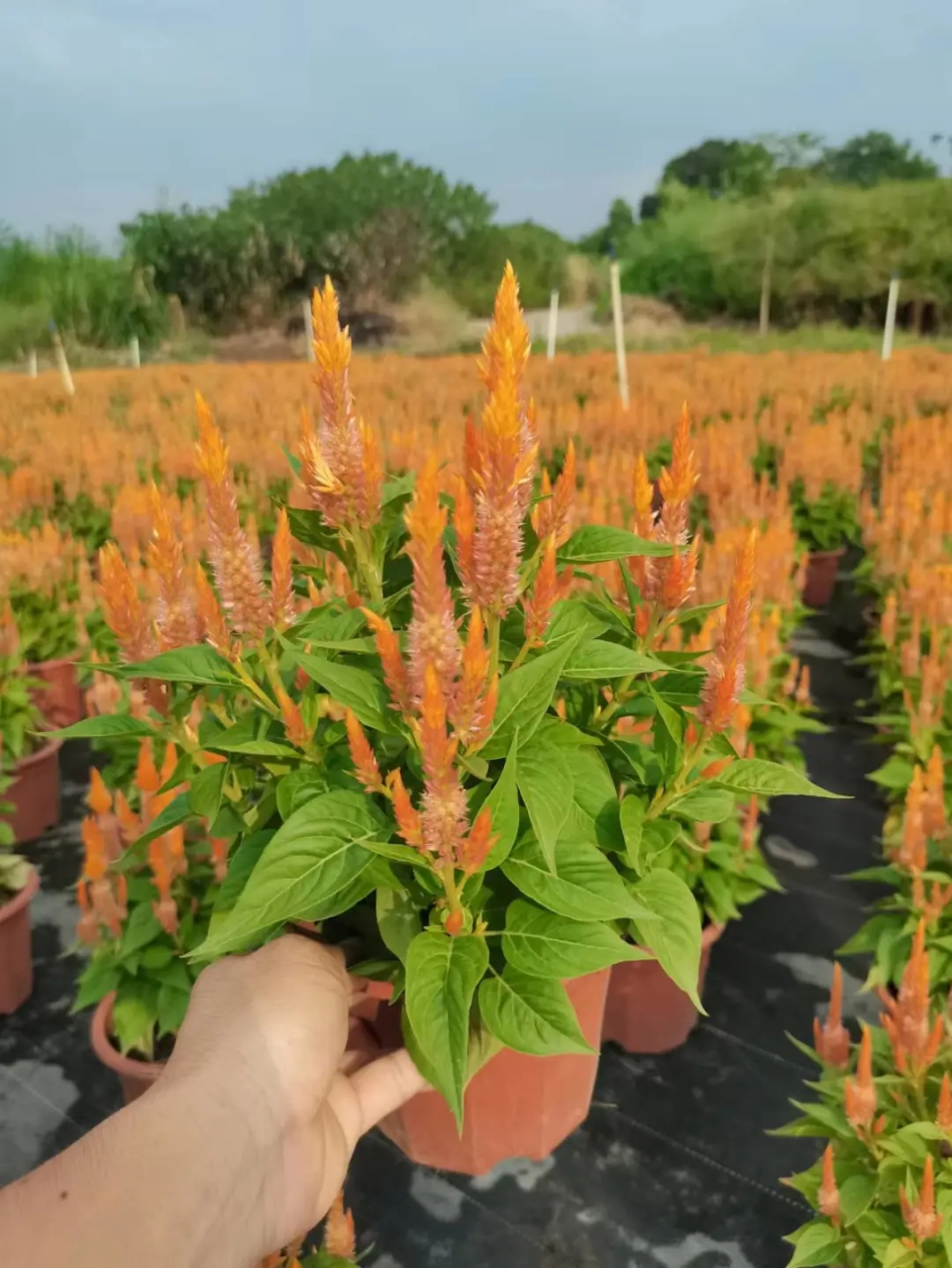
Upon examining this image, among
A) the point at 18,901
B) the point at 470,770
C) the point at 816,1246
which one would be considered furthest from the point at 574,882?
the point at 18,901

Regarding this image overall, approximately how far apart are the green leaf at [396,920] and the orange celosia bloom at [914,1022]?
103 cm

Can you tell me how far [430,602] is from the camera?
0.82m

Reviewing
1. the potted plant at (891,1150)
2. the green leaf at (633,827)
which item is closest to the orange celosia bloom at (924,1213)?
the potted plant at (891,1150)

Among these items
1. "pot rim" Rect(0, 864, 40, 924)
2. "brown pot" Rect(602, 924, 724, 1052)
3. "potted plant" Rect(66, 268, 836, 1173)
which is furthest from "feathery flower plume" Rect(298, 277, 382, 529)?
"pot rim" Rect(0, 864, 40, 924)

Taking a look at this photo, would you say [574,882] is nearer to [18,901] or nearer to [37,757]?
[18,901]

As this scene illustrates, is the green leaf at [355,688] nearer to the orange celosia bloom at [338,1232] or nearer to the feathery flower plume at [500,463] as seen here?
the feathery flower plume at [500,463]

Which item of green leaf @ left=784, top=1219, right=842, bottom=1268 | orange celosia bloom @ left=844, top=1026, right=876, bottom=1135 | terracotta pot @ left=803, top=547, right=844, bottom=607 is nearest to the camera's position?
orange celosia bloom @ left=844, top=1026, right=876, bottom=1135

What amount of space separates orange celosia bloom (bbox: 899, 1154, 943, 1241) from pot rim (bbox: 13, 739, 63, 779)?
3319 millimetres

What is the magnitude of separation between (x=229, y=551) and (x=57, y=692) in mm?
3927

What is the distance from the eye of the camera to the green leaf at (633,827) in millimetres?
1114

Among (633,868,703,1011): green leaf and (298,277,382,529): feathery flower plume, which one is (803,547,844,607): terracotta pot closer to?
(633,868,703,1011): green leaf

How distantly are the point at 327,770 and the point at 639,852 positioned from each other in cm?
41

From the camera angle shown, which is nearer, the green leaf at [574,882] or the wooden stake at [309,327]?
the wooden stake at [309,327]

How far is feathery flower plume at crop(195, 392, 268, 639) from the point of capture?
91cm
